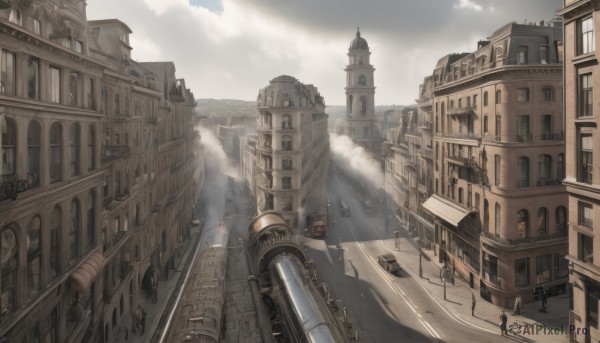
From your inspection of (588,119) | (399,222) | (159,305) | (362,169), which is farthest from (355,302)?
(362,169)

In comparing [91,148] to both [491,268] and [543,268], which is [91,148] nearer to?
[491,268]

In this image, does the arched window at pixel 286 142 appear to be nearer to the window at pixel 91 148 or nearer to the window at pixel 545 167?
the window at pixel 545 167

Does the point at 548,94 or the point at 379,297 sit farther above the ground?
the point at 548,94

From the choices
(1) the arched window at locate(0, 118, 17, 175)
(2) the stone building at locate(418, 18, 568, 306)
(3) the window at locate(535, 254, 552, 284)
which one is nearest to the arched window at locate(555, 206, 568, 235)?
(2) the stone building at locate(418, 18, 568, 306)

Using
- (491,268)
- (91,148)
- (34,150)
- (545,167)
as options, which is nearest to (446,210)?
(491,268)

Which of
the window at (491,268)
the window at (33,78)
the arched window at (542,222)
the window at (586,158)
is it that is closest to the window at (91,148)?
the window at (33,78)

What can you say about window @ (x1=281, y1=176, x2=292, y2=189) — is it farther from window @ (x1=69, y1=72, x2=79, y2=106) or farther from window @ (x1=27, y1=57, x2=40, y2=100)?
window @ (x1=27, y1=57, x2=40, y2=100)
